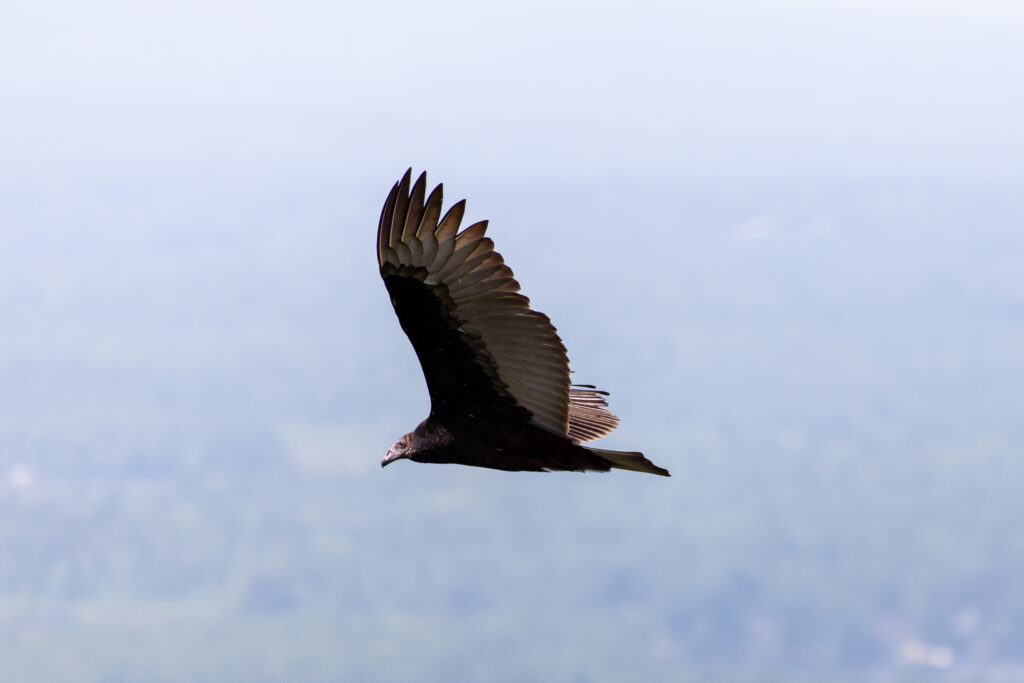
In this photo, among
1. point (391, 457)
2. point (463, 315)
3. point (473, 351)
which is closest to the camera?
point (463, 315)

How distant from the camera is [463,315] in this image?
1057cm

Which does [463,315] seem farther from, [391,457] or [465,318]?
[391,457]

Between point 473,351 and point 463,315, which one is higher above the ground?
point 463,315

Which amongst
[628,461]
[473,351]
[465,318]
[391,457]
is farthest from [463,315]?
[628,461]

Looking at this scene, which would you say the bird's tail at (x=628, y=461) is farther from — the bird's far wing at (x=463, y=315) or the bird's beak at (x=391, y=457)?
→ the bird's beak at (x=391, y=457)

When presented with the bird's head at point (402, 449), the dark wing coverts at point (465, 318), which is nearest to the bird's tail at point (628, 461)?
the dark wing coverts at point (465, 318)

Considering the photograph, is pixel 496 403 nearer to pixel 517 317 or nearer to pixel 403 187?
pixel 517 317

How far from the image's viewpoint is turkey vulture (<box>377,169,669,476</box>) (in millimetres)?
10305

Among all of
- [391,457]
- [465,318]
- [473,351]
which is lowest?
[391,457]

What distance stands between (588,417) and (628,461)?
1512mm

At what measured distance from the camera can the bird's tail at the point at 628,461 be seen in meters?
10.7

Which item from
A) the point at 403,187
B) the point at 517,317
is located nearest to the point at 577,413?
the point at 517,317

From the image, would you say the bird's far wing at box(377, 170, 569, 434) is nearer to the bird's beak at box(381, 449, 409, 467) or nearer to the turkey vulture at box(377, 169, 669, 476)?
the turkey vulture at box(377, 169, 669, 476)

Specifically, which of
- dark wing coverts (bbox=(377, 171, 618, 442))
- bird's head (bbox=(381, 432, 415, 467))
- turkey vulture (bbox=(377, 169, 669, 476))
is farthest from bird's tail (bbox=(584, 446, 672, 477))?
bird's head (bbox=(381, 432, 415, 467))
